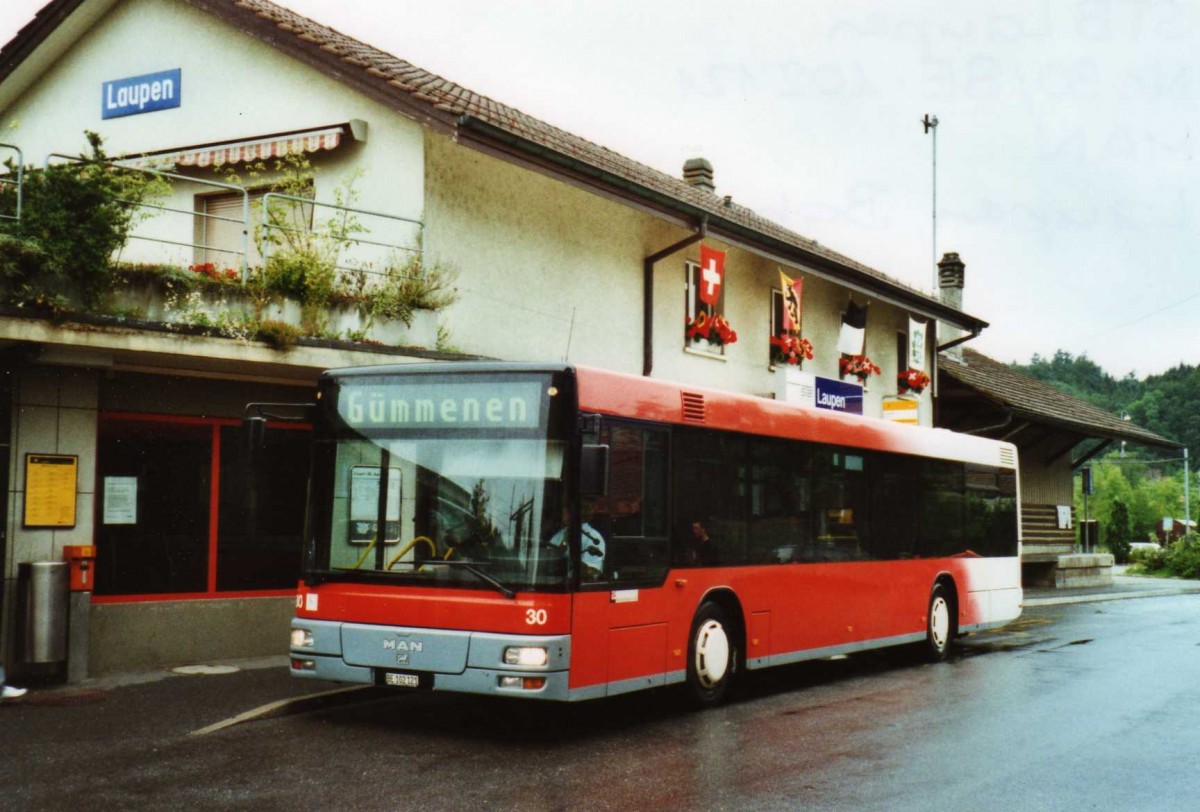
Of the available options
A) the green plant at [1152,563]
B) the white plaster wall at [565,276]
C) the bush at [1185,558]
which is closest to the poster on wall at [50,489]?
the white plaster wall at [565,276]

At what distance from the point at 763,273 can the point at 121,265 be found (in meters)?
12.9

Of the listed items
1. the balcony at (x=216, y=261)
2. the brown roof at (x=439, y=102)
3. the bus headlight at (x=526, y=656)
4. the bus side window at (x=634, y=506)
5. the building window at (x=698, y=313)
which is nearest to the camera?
the bus headlight at (x=526, y=656)

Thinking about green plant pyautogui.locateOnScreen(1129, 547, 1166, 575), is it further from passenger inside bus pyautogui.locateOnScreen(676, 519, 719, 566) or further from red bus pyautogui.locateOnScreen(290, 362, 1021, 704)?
passenger inside bus pyautogui.locateOnScreen(676, 519, 719, 566)

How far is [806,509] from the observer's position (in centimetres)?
1208

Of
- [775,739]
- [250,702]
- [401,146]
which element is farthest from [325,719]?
[401,146]

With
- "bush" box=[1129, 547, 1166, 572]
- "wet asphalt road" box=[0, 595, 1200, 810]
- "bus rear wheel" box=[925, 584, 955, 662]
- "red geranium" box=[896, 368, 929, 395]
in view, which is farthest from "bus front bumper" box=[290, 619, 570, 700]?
"bush" box=[1129, 547, 1166, 572]

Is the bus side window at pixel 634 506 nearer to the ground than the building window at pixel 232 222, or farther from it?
nearer to the ground

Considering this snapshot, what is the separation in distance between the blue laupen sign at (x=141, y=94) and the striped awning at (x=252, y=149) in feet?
4.09

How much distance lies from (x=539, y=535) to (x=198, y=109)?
10.1 m

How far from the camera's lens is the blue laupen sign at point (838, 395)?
22.8 m

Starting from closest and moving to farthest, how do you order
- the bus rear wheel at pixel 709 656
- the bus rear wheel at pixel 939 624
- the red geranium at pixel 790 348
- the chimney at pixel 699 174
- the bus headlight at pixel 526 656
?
1. the bus headlight at pixel 526 656
2. the bus rear wheel at pixel 709 656
3. the bus rear wheel at pixel 939 624
4. the red geranium at pixel 790 348
5. the chimney at pixel 699 174

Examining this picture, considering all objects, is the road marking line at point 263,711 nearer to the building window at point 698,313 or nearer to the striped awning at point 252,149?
the striped awning at point 252,149

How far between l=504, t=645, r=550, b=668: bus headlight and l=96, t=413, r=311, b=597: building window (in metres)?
4.93

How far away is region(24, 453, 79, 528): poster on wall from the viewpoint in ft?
37.1
